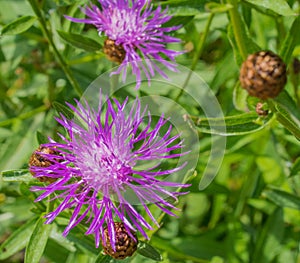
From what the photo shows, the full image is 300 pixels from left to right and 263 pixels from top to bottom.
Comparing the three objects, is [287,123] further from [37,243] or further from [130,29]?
[37,243]

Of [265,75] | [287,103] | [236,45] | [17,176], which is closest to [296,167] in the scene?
[287,103]

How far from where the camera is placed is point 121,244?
5.15 ft

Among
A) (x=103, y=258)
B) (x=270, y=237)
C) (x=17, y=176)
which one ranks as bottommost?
(x=270, y=237)

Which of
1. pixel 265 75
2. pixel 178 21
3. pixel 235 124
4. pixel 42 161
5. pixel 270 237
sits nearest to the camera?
pixel 265 75

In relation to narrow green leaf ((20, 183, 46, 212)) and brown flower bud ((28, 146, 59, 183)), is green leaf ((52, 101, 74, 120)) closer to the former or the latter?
brown flower bud ((28, 146, 59, 183))

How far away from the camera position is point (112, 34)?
78.7 inches

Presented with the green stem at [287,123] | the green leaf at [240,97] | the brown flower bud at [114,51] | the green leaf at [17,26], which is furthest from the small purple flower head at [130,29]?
the green stem at [287,123]

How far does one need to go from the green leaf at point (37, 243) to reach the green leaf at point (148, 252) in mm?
288

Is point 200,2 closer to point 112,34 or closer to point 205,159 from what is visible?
point 112,34

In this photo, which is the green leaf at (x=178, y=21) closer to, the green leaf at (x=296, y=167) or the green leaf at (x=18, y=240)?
the green leaf at (x=296, y=167)

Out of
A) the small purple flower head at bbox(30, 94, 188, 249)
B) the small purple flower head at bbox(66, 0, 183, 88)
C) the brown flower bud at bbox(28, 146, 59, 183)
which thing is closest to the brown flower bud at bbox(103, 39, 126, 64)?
the small purple flower head at bbox(66, 0, 183, 88)

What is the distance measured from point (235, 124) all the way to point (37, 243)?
0.69 m

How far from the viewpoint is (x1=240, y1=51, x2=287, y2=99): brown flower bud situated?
1.48 meters

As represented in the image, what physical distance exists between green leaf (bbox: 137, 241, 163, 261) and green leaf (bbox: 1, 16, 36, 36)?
851 mm
